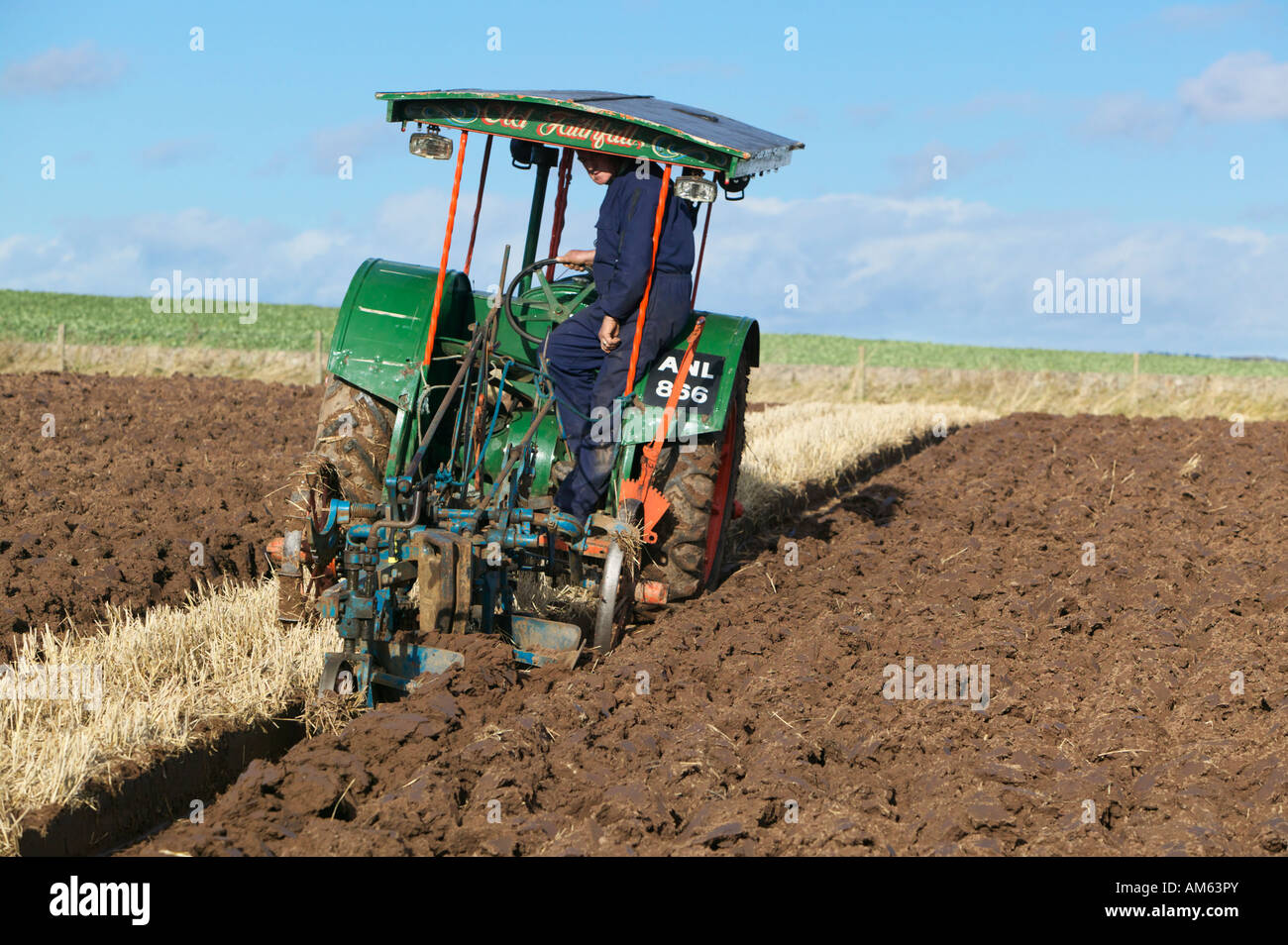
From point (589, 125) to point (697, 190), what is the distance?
65 cm

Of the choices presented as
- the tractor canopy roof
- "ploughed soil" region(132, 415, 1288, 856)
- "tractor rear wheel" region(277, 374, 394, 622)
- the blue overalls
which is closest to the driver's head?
the blue overalls

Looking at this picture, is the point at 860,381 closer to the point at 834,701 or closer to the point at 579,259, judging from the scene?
the point at 579,259

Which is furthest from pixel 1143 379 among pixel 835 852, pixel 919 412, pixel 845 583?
pixel 835 852

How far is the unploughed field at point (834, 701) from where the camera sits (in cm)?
423

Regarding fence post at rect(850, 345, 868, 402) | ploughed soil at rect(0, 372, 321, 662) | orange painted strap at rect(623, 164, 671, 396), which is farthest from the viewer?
fence post at rect(850, 345, 868, 402)

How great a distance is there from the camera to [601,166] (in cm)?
651

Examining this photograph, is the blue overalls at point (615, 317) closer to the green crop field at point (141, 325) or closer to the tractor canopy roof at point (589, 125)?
the tractor canopy roof at point (589, 125)

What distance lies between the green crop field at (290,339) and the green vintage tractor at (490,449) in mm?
20495

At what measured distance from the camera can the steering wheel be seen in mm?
6742

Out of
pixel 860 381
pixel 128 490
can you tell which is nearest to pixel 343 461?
pixel 128 490

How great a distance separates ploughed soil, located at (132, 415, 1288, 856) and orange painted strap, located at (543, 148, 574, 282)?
2.27 meters

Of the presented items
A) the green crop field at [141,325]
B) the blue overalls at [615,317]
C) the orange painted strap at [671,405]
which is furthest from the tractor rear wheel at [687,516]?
the green crop field at [141,325]

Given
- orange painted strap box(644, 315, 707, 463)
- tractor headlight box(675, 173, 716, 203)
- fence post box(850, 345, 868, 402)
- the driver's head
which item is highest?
the driver's head

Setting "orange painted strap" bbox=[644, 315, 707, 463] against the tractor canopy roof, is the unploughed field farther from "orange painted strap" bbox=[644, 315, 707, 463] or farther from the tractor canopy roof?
the tractor canopy roof
